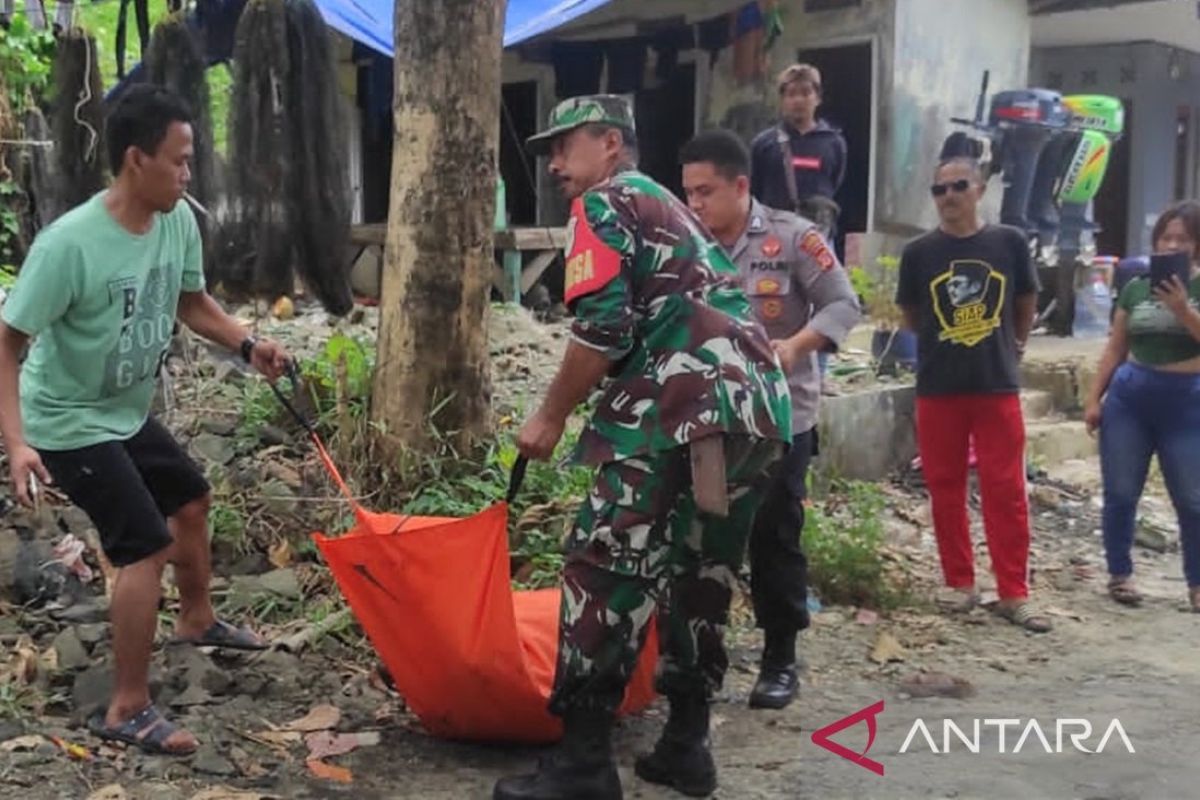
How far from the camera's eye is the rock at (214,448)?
5.50 m

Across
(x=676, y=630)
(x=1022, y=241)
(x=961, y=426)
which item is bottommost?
(x=676, y=630)

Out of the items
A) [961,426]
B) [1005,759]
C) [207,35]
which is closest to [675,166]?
[207,35]

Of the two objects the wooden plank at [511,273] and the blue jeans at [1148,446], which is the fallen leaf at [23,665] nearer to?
the blue jeans at [1148,446]

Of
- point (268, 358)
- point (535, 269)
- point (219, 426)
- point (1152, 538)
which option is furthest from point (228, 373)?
point (1152, 538)

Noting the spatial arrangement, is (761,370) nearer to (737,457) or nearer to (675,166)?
(737,457)

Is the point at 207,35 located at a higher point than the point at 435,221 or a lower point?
higher

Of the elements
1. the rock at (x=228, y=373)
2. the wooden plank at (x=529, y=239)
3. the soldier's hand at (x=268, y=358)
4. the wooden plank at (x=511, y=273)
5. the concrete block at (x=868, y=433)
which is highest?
the wooden plank at (x=529, y=239)

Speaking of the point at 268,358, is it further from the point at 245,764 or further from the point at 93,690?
the point at 245,764

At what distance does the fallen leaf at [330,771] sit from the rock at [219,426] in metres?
2.32

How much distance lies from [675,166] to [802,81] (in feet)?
16.8

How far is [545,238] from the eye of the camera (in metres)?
10.3

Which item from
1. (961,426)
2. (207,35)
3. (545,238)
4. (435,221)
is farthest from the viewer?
(545,238)

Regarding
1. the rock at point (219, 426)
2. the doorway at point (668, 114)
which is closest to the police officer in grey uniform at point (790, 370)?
the rock at point (219, 426)

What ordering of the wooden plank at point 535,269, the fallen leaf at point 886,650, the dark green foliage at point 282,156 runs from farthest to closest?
the wooden plank at point 535,269
the dark green foliage at point 282,156
the fallen leaf at point 886,650
